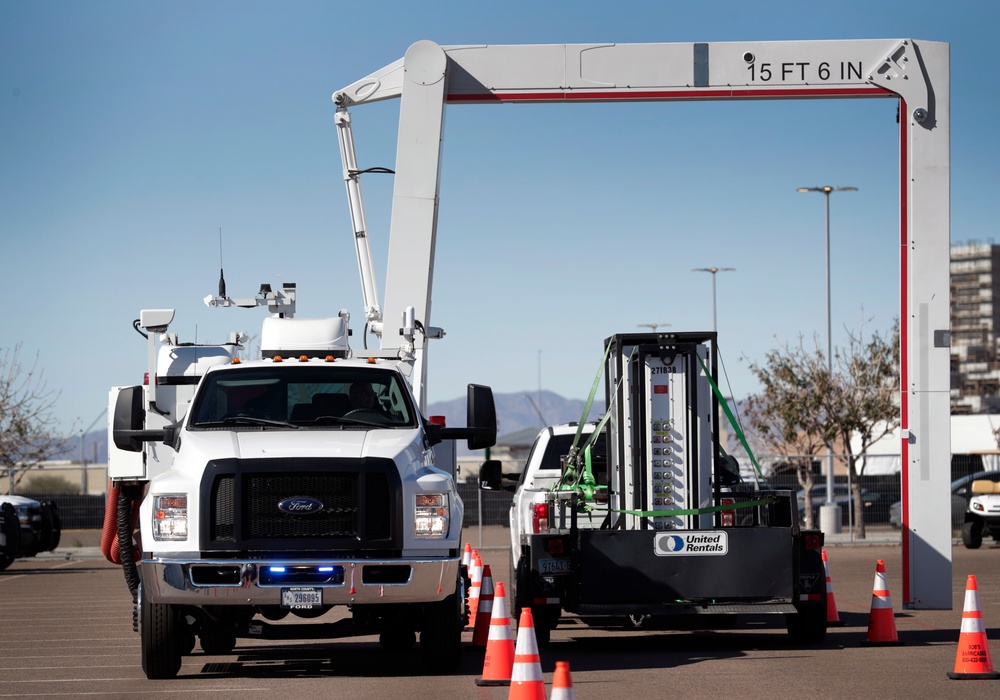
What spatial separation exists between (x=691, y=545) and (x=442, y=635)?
2443 mm

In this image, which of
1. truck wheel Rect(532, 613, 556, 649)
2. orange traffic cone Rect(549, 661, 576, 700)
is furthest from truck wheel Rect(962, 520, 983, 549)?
orange traffic cone Rect(549, 661, 576, 700)

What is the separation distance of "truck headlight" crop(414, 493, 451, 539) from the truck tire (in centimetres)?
54

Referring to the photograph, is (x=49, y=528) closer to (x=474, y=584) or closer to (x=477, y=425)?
(x=474, y=584)

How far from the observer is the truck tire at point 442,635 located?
454 inches

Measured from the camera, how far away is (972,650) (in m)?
11.2

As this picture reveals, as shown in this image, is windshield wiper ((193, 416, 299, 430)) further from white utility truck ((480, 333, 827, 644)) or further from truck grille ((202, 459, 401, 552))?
white utility truck ((480, 333, 827, 644))

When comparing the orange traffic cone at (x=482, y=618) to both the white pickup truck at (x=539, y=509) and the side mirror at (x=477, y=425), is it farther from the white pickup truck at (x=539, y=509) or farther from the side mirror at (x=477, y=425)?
the side mirror at (x=477, y=425)

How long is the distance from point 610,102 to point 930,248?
156 inches

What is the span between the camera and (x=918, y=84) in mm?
17141

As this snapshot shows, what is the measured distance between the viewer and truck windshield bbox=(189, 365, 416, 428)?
12359 millimetres

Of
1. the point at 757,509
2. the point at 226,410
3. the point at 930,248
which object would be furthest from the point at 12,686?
the point at 930,248

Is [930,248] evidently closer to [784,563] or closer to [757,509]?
[757,509]

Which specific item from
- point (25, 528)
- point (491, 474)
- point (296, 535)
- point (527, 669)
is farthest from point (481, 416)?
point (25, 528)

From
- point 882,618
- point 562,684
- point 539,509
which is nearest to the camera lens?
point 562,684
